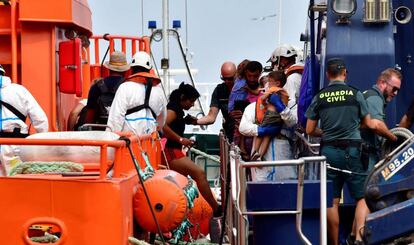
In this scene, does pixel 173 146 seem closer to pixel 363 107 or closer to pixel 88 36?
pixel 88 36

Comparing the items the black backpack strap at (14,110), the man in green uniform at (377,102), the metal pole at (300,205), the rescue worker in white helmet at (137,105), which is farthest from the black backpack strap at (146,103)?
the metal pole at (300,205)

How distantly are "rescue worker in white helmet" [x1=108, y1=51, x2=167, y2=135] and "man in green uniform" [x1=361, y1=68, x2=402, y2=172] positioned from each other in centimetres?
263

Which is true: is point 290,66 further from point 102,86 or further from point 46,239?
point 46,239

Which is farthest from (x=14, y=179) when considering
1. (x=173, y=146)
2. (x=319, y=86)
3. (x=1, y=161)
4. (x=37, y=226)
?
(x=173, y=146)

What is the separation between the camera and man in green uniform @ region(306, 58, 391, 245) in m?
8.74

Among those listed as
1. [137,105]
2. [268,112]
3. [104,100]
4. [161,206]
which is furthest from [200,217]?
[161,206]

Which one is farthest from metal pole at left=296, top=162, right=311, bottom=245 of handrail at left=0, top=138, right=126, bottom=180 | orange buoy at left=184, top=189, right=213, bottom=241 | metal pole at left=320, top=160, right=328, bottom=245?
orange buoy at left=184, top=189, right=213, bottom=241

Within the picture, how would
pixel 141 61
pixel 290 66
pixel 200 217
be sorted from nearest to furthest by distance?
pixel 141 61, pixel 290 66, pixel 200 217

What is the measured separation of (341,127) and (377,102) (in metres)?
0.38

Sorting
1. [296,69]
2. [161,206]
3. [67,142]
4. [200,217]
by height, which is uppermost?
[296,69]

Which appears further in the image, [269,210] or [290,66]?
[290,66]

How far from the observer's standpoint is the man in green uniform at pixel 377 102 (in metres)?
8.88

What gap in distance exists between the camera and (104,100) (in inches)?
464

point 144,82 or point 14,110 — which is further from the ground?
point 144,82
